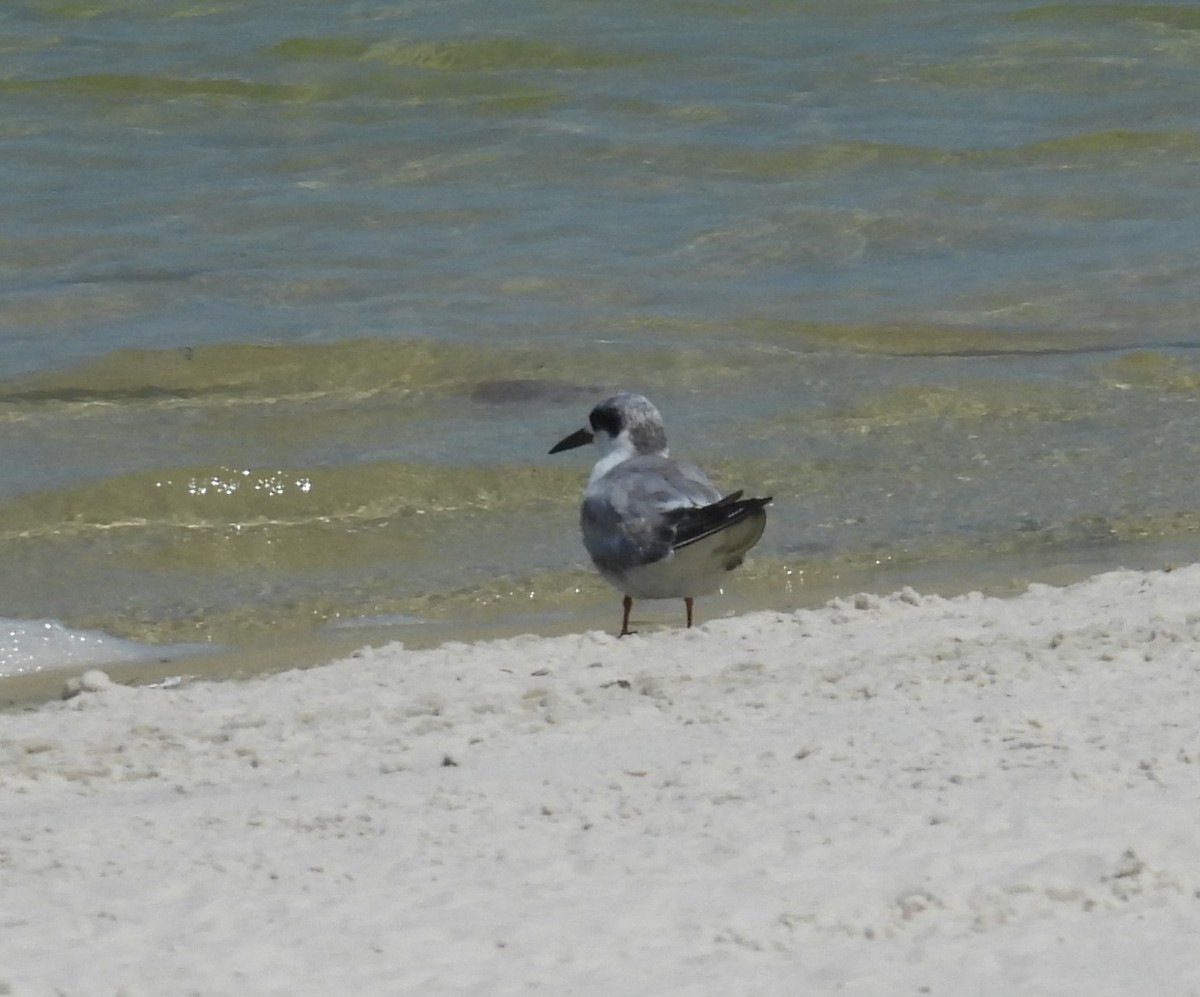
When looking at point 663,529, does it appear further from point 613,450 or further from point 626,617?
point 613,450

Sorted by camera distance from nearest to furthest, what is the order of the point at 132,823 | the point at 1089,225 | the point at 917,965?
1. the point at 917,965
2. the point at 132,823
3. the point at 1089,225

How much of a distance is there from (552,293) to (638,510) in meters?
5.02

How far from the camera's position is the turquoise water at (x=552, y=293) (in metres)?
7.08

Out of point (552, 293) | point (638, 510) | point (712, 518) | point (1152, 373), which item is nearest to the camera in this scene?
point (712, 518)

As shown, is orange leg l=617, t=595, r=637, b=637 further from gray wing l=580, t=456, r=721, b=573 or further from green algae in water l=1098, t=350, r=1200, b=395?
green algae in water l=1098, t=350, r=1200, b=395

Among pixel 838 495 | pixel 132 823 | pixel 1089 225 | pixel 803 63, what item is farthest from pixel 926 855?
pixel 803 63

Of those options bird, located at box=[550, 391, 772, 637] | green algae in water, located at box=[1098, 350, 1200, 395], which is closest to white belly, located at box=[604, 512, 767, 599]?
bird, located at box=[550, 391, 772, 637]

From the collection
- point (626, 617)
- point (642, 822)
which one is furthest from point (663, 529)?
point (642, 822)

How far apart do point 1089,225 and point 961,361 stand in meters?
2.91

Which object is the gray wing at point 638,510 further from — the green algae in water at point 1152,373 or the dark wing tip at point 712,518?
the green algae in water at point 1152,373

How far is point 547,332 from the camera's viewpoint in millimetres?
9961

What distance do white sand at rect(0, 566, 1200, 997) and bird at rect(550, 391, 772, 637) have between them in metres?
0.47

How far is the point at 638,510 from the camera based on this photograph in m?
5.79

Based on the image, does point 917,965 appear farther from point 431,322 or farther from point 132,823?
point 431,322
